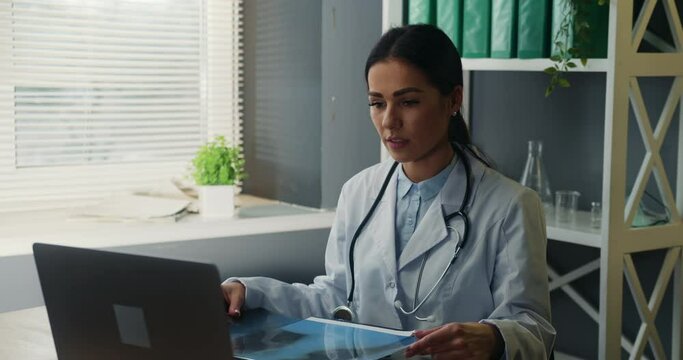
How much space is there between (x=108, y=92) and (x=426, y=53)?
1.34 meters

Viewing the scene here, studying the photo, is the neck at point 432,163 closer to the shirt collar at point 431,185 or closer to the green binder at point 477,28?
the shirt collar at point 431,185

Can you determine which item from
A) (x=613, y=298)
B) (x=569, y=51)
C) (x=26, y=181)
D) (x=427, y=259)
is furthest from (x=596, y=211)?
(x=26, y=181)

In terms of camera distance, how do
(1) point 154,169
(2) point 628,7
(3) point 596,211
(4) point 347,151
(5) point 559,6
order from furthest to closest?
1. (4) point 347,151
2. (1) point 154,169
3. (3) point 596,211
4. (5) point 559,6
5. (2) point 628,7

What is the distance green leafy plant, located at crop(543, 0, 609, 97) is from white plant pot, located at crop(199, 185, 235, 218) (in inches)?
40.4

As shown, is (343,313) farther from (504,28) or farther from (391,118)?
(504,28)

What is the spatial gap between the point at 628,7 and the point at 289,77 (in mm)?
1223

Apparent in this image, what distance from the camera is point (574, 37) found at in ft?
7.68

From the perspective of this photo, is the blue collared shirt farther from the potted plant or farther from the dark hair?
the potted plant

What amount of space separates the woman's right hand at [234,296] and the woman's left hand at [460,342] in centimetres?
38

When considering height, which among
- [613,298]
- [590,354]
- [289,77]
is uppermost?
[289,77]

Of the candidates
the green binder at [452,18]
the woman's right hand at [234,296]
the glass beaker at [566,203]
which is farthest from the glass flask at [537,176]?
the woman's right hand at [234,296]

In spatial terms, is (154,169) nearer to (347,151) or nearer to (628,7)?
(347,151)

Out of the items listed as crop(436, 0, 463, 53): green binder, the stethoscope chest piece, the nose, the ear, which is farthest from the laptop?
crop(436, 0, 463, 53): green binder

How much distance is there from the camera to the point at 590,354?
2.83m
